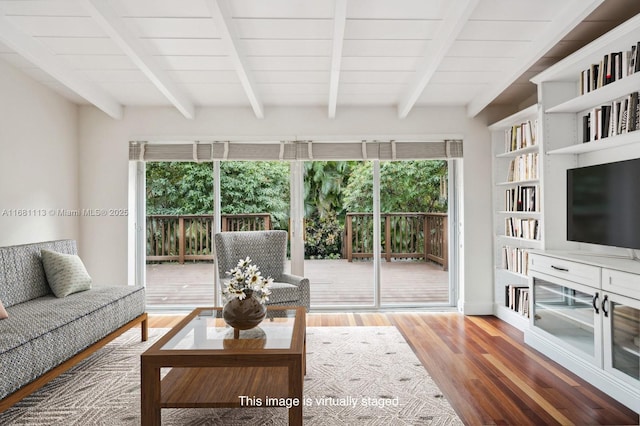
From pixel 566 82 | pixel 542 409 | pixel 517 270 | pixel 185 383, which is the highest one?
pixel 566 82

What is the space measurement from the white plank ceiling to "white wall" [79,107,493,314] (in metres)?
0.31

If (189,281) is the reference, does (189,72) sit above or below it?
above

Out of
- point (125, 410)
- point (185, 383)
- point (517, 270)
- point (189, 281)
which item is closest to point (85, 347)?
point (125, 410)

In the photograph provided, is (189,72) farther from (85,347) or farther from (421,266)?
(421,266)

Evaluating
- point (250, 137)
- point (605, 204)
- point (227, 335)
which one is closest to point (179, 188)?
point (250, 137)

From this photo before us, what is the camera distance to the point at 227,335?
2.20m

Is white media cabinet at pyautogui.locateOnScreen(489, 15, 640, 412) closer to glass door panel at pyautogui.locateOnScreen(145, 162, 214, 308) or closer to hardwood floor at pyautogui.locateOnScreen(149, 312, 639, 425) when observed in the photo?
hardwood floor at pyautogui.locateOnScreen(149, 312, 639, 425)

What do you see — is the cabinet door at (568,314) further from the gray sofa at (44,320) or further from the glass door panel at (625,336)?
the gray sofa at (44,320)

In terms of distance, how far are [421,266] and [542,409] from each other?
2.48 meters

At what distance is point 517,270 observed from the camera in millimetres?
3844

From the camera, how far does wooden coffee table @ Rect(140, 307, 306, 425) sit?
182cm

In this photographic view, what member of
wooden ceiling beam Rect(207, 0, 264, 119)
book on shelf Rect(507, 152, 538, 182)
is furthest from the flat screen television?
wooden ceiling beam Rect(207, 0, 264, 119)

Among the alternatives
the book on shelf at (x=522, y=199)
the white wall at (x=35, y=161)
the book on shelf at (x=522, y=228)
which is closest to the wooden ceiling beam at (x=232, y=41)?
the white wall at (x=35, y=161)

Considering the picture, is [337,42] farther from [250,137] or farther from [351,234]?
[351,234]
